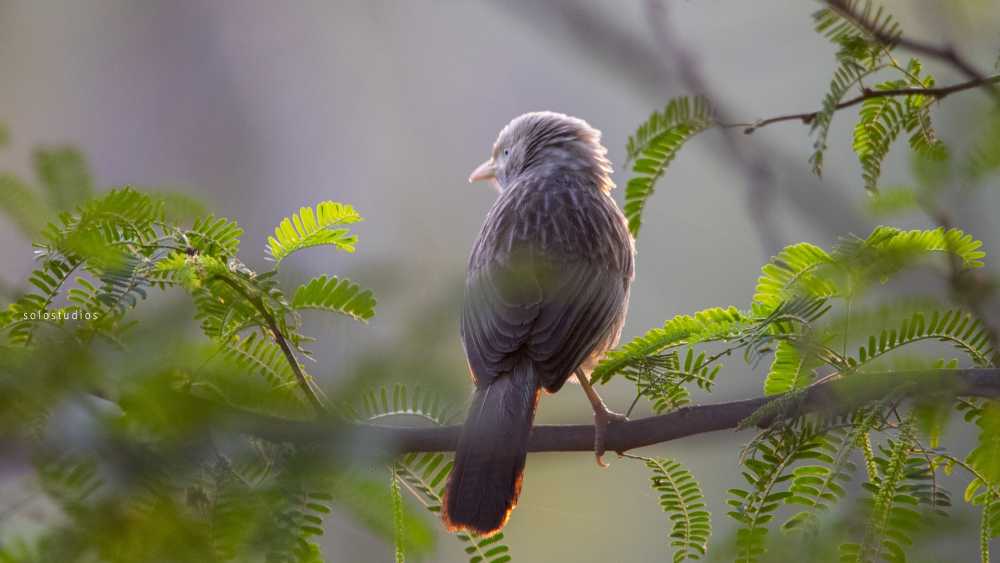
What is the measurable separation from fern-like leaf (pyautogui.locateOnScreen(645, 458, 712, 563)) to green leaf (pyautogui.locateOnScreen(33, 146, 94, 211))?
196cm

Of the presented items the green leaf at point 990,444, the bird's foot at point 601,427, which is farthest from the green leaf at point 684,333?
the green leaf at point 990,444

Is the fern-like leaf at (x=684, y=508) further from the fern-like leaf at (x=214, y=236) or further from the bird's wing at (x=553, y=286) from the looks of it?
the fern-like leaf at (x=214, y=236)

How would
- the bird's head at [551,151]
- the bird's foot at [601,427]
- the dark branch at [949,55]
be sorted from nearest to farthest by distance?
the dark branch at [949,55], the bird's foot at [601,427], the bird's head at [551,151]

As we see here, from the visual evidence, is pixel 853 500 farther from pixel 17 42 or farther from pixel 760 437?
pixel 17 42

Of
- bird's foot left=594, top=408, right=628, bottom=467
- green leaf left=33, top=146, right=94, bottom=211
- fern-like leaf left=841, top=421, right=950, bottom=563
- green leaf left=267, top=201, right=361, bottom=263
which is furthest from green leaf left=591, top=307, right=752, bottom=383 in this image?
green leaf left=33, top=146, right=94, bottom=211

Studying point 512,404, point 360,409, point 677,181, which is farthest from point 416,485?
point 677,181

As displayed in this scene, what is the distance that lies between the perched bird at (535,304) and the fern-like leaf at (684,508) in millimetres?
400

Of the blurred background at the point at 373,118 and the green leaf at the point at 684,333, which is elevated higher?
the blurred background at the point at 373,118

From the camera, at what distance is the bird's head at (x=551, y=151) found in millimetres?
6094

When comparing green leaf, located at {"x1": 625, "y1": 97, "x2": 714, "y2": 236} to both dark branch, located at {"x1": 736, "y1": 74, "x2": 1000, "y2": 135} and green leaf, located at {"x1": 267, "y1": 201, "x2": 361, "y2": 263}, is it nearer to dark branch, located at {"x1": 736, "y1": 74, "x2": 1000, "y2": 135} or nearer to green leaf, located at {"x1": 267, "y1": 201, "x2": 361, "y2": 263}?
dark branch, located at {"x1": 736, "y1": 74, "x2": 1000, "y2": 135}

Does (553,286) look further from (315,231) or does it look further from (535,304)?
(315,231)

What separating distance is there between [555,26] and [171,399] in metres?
1.60

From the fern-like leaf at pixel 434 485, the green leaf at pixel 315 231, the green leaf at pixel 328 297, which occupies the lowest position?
the fern-like leaf at pixel 434 485

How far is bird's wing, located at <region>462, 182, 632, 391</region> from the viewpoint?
13.7 ft
